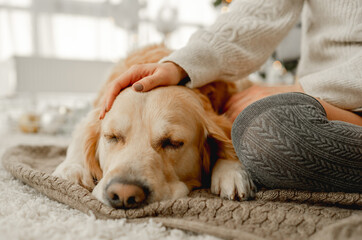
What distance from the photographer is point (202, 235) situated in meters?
0.83

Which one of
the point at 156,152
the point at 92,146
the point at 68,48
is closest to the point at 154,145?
the point at 156,152

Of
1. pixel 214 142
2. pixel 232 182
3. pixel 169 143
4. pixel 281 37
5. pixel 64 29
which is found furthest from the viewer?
pixel 64 29

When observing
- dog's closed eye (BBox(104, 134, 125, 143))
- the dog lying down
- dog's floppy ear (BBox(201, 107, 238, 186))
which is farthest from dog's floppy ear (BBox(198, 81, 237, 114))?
dog's closed eye (BBox(104, 134, 125, 143))

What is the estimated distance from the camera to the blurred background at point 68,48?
4023 millimetres

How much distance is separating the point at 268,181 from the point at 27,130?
3.76 meters

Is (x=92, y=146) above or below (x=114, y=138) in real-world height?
below

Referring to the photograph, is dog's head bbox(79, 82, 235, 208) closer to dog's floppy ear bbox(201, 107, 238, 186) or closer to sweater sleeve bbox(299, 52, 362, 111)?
dog's floppy ear bbox(201, 107, 238, 186)

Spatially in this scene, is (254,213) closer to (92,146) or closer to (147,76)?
(147,76)

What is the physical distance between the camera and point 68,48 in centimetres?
668

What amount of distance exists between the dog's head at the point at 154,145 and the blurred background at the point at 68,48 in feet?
7.03

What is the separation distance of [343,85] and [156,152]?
2.64ft

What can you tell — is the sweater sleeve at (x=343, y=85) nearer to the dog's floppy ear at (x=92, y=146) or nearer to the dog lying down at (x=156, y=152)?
the dog lying down at (x=156, y=152)

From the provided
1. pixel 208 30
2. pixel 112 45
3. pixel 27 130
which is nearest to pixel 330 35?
pixel 208 30

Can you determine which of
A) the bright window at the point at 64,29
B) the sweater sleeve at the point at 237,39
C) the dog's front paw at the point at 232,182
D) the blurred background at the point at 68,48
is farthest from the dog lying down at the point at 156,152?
the bright window at the point at 64,29
